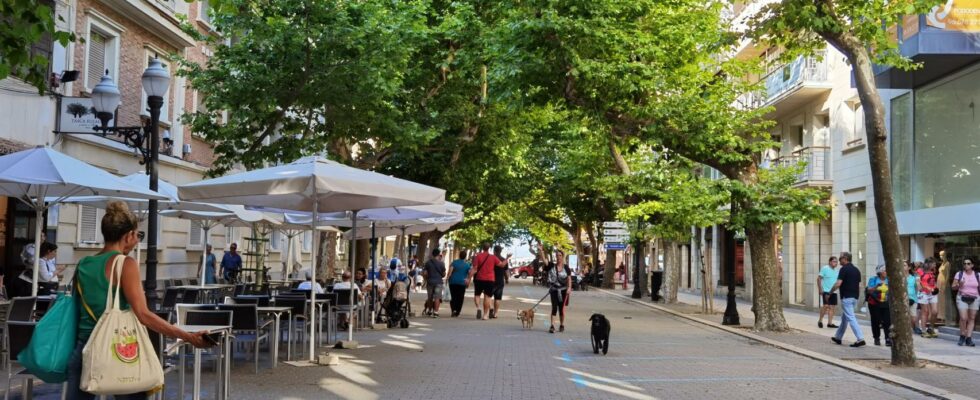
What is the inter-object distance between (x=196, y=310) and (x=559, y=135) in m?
30.4

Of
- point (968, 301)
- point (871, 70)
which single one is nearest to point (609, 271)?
point (968, 301)

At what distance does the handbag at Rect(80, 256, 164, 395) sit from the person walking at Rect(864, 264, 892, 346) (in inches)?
559

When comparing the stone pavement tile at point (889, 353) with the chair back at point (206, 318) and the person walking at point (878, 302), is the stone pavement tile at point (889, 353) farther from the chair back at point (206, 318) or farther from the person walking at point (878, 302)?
the chair back at point (206, 318)

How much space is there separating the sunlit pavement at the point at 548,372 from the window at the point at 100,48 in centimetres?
886

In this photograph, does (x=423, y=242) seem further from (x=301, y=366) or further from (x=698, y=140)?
(x=301, y=366)

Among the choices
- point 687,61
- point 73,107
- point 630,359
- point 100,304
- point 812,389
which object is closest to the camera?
point 100,304

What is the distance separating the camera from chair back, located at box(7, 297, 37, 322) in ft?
30.4

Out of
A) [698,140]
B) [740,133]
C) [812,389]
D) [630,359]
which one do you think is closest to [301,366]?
[630,359]

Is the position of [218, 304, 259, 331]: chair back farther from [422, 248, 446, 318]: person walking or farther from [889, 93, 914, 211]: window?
[889, 93, 914, 211]: window

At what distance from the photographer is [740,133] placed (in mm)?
20438

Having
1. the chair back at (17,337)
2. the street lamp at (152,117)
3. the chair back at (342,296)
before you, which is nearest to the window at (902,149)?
the chair back at (342,296)

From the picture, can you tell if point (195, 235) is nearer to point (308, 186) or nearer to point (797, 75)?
point (308, 186)

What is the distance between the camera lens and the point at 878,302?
655 inches

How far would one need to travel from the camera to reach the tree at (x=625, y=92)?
18188 mm
